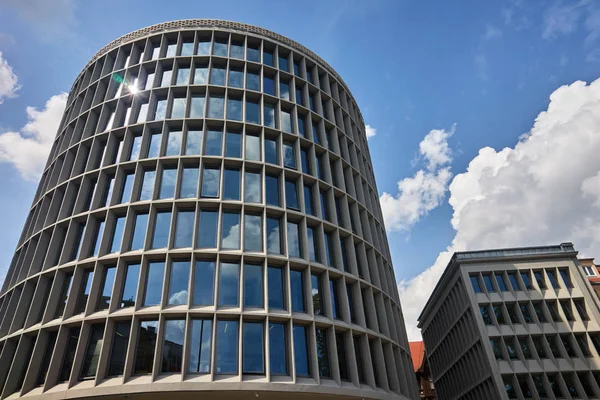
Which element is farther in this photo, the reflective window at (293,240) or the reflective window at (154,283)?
the reflective window at (293,240)

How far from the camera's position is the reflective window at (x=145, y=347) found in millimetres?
17266

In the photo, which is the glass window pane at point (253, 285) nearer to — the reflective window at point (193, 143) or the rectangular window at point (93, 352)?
the rectangular window at point (93, 352)

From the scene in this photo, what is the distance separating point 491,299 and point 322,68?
1198 inches

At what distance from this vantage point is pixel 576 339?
129ft

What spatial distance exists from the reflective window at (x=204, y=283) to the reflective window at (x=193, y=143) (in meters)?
6.91

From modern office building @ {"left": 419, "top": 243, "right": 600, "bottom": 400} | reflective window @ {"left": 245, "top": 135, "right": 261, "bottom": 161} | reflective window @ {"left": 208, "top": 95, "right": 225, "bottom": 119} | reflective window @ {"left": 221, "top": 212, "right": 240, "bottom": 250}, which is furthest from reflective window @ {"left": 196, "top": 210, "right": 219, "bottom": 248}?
modern office building @ {"left": 419, "top": 243, "right": 600, "bottom": 400}

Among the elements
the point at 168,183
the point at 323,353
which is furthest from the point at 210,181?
the point at 323,353

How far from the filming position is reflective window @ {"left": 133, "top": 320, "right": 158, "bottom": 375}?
1727 cm

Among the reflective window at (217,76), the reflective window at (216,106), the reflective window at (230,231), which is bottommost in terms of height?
the reflective window at (230,231)

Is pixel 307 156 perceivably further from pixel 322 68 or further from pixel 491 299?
pixel 491 299

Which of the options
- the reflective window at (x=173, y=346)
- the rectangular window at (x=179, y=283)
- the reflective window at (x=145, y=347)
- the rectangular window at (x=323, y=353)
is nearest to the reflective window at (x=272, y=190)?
the rectangular window at (x=179, y=283)

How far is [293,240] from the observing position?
74.1 feet

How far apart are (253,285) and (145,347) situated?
18.5 ft

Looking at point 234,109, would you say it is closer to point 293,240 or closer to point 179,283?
point 293,240
